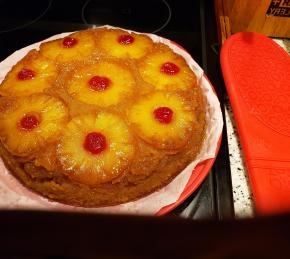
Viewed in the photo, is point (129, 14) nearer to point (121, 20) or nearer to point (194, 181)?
point (121, 20)

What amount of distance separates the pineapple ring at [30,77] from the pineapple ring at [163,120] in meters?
0.49

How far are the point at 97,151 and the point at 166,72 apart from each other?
61 cm

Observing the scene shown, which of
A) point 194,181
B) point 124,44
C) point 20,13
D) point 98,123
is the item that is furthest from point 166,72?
point 20,13

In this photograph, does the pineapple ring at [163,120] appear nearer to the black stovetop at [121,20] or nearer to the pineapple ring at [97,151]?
the pineapple ring at [97,151]

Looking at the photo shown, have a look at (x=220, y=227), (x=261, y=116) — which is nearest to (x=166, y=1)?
(x=261, y=116)

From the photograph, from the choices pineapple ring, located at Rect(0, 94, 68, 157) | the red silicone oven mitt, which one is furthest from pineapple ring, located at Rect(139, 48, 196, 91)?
pineapple ring, located at Rect(0, 94, 68, 157)

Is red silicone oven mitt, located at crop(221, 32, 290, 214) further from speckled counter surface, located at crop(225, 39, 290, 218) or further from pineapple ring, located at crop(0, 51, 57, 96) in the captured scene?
pineapple ring, located at crop(0, 51, 57, 96)

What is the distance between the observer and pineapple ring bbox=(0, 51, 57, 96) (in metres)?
1.64

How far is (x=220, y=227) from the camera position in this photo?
1.47 feet

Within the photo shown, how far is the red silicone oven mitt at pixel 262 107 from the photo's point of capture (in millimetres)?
1438

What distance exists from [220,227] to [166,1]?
2197 millimetres

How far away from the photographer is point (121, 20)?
91.8 inches

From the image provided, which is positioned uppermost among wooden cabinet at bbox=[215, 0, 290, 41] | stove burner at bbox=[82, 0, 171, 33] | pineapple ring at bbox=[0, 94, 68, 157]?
wooden cabinet at bbox=[215, 0, 290, 41]

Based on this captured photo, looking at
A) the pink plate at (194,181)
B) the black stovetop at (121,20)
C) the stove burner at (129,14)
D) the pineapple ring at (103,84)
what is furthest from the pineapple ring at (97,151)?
the stove burner at (129,14)
